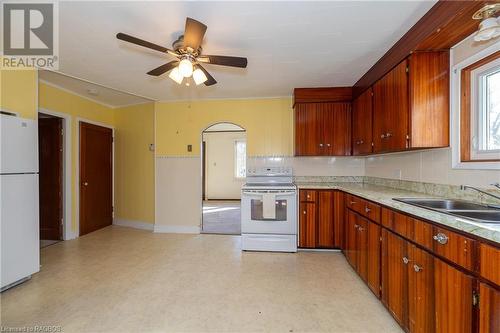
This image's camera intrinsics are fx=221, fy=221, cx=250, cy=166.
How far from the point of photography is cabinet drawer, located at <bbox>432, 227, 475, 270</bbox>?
1.09 meters

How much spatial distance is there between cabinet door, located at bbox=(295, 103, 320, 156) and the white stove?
2.28 feet

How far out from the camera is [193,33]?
1.70 meters

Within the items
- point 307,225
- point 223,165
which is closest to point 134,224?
point 307,225

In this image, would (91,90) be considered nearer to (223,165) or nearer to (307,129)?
(307,129)

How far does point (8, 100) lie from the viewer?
236 cm

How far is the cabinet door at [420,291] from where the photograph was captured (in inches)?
53.2

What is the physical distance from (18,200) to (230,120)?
9.88 feet

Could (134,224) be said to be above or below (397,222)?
below

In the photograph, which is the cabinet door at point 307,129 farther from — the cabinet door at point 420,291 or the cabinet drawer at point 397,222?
the cabinet door at point 420,291

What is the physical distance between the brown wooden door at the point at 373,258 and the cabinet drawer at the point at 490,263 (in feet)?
3.25

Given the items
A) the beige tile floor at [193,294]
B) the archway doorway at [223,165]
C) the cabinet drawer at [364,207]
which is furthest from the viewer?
the archway doorway at [223,165]

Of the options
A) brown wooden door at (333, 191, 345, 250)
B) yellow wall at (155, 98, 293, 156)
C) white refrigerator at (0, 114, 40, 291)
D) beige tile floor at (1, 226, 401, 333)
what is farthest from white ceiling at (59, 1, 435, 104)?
beige tile floor at (1, 226, 401, 333)

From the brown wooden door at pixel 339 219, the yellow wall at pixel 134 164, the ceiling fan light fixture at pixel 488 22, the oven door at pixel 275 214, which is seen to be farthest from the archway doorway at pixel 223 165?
the ceiling fan light fixture at pixel 488 22

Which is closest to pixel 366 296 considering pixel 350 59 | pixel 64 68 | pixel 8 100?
pixel 350 59
